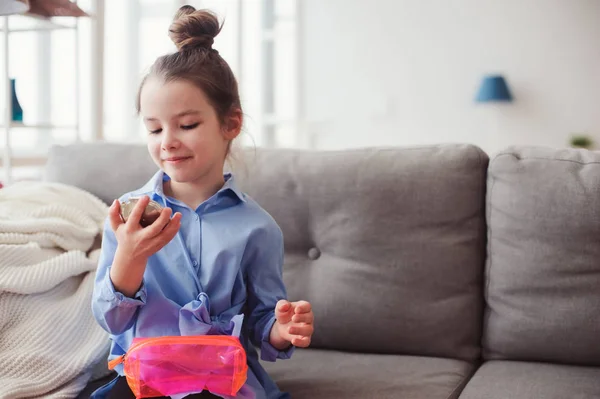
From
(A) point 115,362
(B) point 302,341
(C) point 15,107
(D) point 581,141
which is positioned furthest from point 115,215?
(D) point 581,141

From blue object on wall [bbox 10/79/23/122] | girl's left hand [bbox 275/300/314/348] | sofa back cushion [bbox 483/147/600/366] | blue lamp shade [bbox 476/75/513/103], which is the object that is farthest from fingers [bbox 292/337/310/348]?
blue lamp shade [bbox 476/75/513/103]

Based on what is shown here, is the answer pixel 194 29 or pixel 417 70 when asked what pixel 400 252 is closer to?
pixel 194 29

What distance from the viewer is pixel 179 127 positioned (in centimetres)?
131

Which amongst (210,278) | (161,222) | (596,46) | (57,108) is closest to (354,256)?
(210,278)

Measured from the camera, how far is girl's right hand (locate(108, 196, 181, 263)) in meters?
1.15

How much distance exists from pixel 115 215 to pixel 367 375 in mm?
655

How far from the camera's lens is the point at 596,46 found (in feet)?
17.7

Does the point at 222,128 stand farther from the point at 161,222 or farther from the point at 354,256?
the point at 354,256

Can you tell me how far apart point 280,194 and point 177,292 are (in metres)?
0.49

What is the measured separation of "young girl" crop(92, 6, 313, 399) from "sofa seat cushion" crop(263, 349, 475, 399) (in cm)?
11

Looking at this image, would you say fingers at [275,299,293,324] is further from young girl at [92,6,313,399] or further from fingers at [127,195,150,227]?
fingers at [127,195,150,227]

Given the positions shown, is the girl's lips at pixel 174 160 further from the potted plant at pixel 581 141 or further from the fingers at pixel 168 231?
the potted plant at pixel 581 141

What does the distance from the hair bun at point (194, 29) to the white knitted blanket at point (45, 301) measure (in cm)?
49

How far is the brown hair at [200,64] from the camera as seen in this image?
133 centimetres
